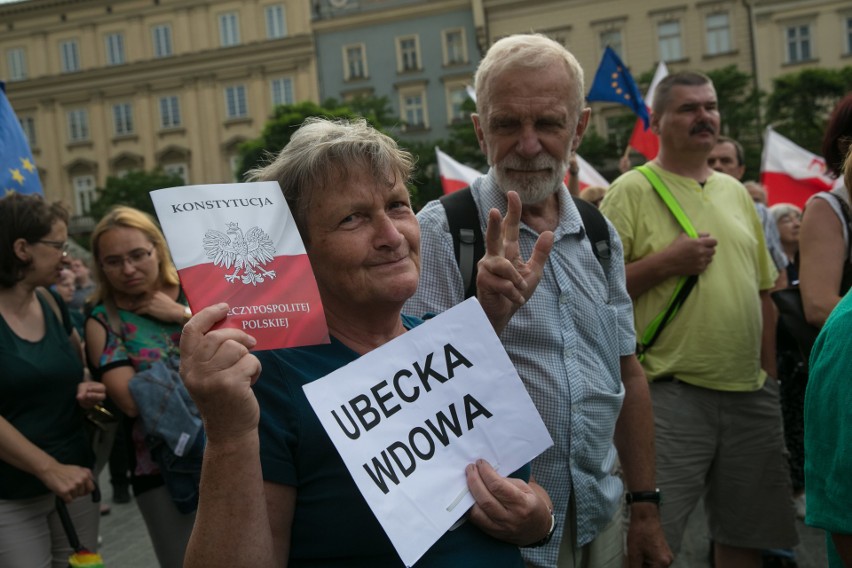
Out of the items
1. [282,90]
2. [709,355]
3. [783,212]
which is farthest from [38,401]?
[282,90]

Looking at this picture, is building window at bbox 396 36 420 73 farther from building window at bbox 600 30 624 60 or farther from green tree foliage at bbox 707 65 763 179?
green tree foliage at bbox 707 65 763 179

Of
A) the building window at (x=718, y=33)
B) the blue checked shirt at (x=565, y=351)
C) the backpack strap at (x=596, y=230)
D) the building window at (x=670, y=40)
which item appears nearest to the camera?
the blue checked shirt at (x=565, y=351)

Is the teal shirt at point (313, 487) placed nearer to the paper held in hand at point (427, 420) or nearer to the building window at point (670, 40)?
the paper held in hand at point (427, 420)

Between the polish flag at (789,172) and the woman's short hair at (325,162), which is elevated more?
the woman's short hair at (325,162)

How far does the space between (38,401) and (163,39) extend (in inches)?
1988

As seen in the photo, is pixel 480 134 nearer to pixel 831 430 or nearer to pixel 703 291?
pixel 703 291

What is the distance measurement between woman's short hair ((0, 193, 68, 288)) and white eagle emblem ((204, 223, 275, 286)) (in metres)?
2.24

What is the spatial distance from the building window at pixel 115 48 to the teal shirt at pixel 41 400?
5195cm

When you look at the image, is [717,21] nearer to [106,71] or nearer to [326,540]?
[106,71]

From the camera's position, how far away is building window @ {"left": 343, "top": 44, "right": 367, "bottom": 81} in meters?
45.3

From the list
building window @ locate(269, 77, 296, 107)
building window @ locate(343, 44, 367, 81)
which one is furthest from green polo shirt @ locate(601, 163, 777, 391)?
building window @ locate(269, 77, 296, 107)

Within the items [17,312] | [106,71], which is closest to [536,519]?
[17,312]

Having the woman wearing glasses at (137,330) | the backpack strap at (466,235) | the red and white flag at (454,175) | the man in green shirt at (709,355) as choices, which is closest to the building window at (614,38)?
the red and white flag at (454,175)

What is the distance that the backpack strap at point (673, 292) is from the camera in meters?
3.15
